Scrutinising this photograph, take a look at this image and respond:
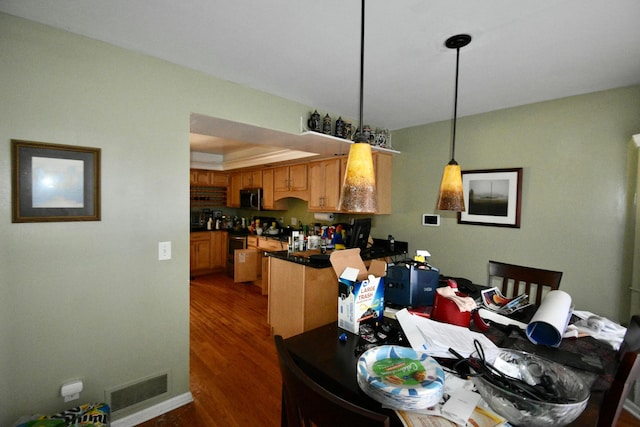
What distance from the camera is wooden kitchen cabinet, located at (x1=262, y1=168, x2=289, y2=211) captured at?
15.7ft

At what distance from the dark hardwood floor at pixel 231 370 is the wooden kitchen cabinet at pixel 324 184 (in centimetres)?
160

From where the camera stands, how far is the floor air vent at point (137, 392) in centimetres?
171

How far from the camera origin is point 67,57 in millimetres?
1525

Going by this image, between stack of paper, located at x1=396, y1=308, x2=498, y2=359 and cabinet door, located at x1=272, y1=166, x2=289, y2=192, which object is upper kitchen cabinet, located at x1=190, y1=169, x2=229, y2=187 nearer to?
cabinet door, located at x1=272, y1=166, x2=289, y2=192

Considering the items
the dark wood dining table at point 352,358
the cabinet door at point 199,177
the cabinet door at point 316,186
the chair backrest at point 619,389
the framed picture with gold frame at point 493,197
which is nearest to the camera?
the chair backrest at point 619,389

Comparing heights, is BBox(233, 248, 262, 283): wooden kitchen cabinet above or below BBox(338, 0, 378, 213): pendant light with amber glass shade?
below

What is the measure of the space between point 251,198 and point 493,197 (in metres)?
3.89

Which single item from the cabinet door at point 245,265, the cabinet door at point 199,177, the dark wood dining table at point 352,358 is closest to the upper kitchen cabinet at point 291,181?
the cabinet door at point 245,265

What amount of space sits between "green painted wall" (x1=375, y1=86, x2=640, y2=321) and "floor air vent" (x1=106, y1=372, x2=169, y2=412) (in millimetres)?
2726

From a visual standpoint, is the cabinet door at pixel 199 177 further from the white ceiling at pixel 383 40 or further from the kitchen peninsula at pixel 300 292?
the white ceiling at pixel 383 40

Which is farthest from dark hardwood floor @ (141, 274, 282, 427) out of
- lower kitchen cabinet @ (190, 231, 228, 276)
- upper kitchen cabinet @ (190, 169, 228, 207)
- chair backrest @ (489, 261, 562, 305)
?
upper kitchen cabinet @ (190, 169, 228, 207)

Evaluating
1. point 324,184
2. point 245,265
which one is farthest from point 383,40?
point 245,265

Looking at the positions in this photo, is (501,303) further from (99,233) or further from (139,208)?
(99,233)

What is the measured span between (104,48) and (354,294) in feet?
6.53
